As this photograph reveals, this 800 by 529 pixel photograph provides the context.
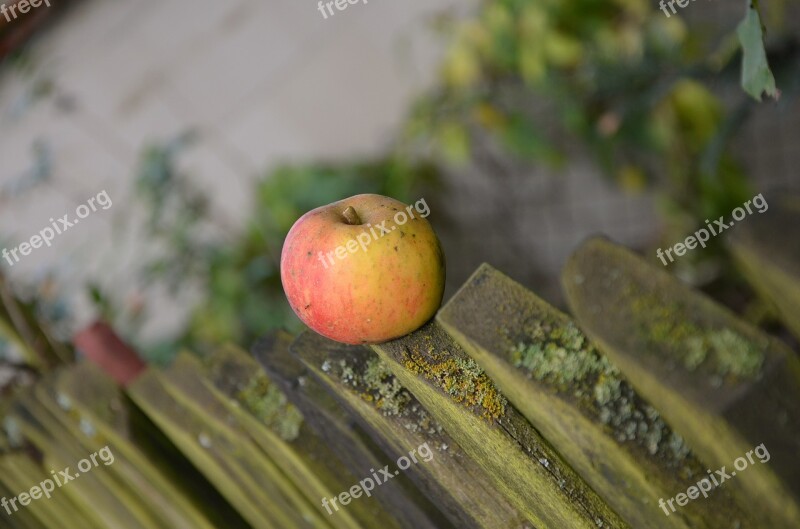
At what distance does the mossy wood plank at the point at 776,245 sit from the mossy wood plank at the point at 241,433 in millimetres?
831

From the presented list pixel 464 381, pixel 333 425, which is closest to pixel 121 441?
pixel 333 425

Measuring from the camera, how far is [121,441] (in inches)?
61.4

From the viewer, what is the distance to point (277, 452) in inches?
50.1

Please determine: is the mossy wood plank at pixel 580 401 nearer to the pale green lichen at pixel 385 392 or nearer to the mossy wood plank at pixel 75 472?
the pale green lichen at pixel 385 392

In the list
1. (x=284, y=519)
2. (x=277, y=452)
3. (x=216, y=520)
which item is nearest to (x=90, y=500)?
(x=216, y=520)

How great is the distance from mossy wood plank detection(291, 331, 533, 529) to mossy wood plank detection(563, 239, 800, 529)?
261 mm

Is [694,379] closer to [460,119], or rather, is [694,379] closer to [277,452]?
[277,452]

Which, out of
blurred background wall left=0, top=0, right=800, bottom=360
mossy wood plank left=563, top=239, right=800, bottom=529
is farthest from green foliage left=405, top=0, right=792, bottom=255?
mossy wood plank left=563, top=239, right=800, bottom=529

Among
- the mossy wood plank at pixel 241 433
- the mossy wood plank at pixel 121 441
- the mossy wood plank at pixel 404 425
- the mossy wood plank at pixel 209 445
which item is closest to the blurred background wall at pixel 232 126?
the mossy wood plank at pixel 121 441

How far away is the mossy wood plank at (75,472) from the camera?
5.65ft

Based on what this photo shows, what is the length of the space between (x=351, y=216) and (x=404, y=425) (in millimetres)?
257

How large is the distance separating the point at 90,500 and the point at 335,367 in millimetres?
1093

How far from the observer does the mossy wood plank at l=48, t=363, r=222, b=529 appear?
1.56m

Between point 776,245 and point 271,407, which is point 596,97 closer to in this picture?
point 271,407
